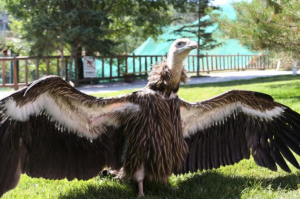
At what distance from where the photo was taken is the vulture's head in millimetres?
2932

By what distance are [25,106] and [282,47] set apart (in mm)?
7363

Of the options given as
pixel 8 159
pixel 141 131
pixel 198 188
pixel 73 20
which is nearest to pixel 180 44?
pixel 141 131

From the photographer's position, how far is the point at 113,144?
318 cm

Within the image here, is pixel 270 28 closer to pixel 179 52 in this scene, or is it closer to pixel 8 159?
pixel 179 52

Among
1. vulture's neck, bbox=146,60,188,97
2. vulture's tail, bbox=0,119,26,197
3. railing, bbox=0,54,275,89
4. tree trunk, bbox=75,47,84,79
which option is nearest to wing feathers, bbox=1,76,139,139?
vulture's tail, bbox=0,119,26,197

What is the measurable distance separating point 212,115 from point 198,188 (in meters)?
0.69

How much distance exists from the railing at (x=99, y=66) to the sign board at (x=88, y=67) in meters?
0.20

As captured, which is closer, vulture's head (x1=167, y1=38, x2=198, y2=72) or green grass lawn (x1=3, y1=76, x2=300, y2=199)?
vulture's head (x1=167, y1=38, x2=198, y2=72)

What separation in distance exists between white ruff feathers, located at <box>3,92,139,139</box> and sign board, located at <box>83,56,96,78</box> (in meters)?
12.2

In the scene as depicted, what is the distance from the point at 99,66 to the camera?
61.6 ft

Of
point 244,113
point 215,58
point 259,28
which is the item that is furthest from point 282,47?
point 215,58

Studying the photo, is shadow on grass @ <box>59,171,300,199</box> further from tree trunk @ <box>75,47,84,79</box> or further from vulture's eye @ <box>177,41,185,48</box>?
tree trunk @ <box>75,47,84,79</box>

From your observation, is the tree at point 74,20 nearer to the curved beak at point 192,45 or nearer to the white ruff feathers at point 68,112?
the white ruff feathers at point 68,112

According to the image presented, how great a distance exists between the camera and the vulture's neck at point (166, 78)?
3.00 meters
